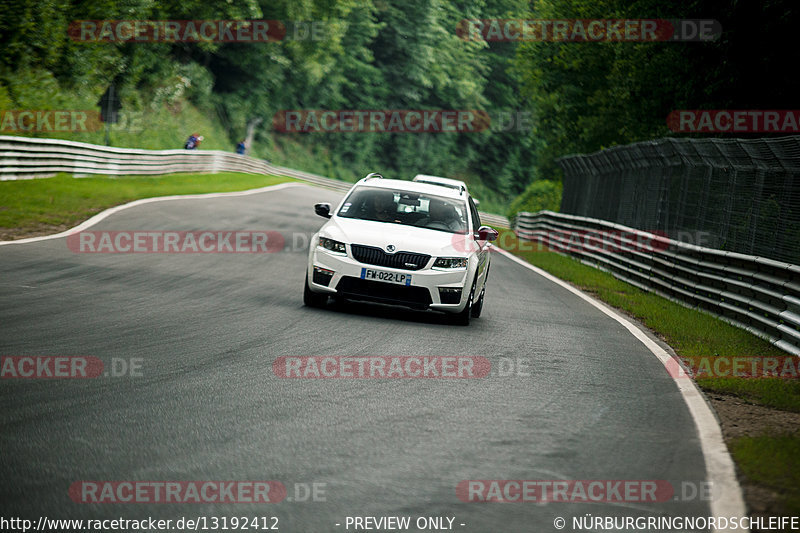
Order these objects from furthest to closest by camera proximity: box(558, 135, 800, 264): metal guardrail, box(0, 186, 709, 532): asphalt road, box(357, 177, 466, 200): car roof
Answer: box(558, 135, 800, 264): metal guardrail
box(357, 177, 466, 200): car roof
box(0, 186, 709, 532): asphalt road

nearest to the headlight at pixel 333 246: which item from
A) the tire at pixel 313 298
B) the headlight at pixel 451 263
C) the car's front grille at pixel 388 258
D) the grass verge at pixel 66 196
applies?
the car's front grille at pixel 388 258

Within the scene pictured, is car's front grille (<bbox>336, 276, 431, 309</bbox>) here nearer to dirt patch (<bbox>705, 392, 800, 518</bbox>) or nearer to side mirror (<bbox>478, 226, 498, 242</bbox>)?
side mirror (<bbox>478, 226, 498, 242</bbox>)

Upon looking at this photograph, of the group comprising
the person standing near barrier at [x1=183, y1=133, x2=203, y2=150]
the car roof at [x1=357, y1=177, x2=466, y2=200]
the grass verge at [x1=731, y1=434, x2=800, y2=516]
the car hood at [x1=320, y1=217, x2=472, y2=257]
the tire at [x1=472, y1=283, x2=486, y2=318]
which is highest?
the person standing near barrier at [x1=183, y1=133, x2=203, y2=150]

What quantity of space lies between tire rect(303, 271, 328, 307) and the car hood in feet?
2.26

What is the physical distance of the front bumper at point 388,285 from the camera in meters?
11.0

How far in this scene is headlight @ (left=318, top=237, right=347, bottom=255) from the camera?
36.6ft

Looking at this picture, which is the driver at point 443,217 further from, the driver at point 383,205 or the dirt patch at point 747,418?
the dirt patch at point 747,418

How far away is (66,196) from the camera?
878 inches

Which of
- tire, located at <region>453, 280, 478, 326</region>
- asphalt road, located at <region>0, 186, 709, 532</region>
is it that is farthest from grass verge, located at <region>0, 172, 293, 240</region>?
tire, located at <region>453, 280, 478, 326</region>

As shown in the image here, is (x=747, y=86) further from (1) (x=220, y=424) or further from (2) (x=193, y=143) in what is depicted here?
(2) (x=193, y=143)

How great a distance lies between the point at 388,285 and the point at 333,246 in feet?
2.69

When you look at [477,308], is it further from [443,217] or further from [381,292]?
[381,292]

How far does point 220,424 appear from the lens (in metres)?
5.77

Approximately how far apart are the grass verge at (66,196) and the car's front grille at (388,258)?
708 centimetres
